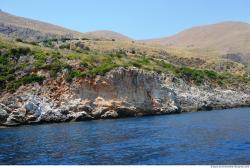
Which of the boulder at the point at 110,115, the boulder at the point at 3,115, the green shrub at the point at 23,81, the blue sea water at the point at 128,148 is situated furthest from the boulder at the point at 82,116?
the blue sea water at the point at 128,148

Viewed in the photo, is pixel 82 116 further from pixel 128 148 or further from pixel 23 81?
pixel 128 148

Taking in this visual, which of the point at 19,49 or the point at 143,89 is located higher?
the point at 19,49

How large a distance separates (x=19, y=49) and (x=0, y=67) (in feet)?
21.6

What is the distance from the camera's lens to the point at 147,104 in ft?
243

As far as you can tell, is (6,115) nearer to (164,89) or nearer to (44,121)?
(44,121)

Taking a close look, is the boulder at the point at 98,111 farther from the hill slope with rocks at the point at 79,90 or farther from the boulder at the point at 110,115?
the boulder at the point at 110,115

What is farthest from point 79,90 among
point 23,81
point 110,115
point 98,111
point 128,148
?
point 128,148

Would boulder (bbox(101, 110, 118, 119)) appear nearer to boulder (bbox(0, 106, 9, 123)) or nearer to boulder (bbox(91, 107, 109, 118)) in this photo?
boulder (bbox(91, 107, 109, 118))

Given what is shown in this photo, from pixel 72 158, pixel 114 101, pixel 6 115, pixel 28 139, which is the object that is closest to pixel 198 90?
pixel 114 101

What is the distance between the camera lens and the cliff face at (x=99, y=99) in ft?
200

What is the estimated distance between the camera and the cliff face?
60897 millimetres

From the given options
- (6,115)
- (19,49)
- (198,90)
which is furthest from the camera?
(198,90)

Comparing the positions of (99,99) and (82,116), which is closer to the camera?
(82,116)

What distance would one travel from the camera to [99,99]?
67.6 metres
